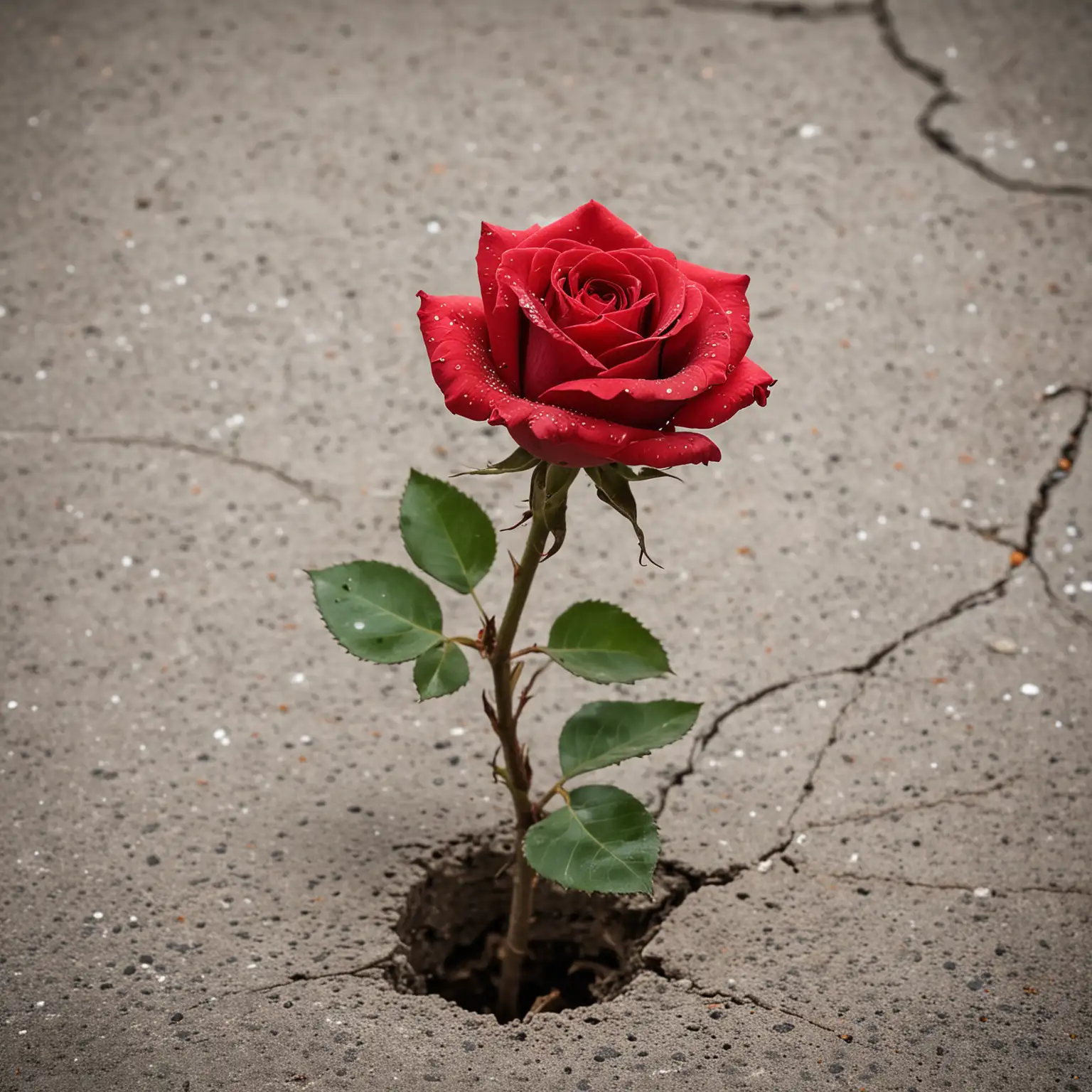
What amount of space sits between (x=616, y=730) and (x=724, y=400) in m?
0.46

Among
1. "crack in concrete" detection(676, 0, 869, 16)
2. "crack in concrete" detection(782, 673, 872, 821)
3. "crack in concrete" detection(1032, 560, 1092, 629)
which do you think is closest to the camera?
"crack in concrete" detection(782, 673, 872, 821)

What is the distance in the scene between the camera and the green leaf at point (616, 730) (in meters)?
1.38

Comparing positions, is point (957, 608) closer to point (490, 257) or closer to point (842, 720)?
point (842, 720)

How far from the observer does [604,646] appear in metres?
1.34

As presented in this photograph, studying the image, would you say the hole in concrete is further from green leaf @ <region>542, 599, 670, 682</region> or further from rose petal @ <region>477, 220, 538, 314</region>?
rose petal @ <region>477, 220, 538, 314</region>

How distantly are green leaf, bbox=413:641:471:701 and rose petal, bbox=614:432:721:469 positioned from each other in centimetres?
33

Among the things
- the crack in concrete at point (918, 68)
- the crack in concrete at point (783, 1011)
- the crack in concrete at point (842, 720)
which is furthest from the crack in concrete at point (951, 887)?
the crack in concrete at point (918, 68)

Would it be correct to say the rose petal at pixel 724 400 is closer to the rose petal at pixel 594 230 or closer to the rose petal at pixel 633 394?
the rose petal at pixel 633 394

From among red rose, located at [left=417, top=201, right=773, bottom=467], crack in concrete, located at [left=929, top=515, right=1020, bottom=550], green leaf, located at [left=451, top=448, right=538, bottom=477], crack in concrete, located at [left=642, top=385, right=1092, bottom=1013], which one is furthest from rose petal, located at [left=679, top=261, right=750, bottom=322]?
crack in concrete, located at [left=929, top=515, right=1020, bottom=550]

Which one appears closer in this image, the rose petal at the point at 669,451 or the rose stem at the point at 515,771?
the rose petal at the point at 669,451

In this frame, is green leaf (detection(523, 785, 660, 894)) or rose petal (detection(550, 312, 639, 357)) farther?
green leaf (detection(523, 785, 660, 894))

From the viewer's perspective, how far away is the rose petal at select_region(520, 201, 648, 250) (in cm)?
119

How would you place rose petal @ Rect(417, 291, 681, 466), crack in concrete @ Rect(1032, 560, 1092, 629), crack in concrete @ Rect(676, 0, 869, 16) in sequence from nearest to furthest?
rose petal @ Rect(417, 291, 681, 466) → crack in concrete @ Rect(1032, 560, 1092, 629) → crack in concrete @ Rect(676, 0, 869, 16)

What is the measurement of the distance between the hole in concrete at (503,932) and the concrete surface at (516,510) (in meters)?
0.05
